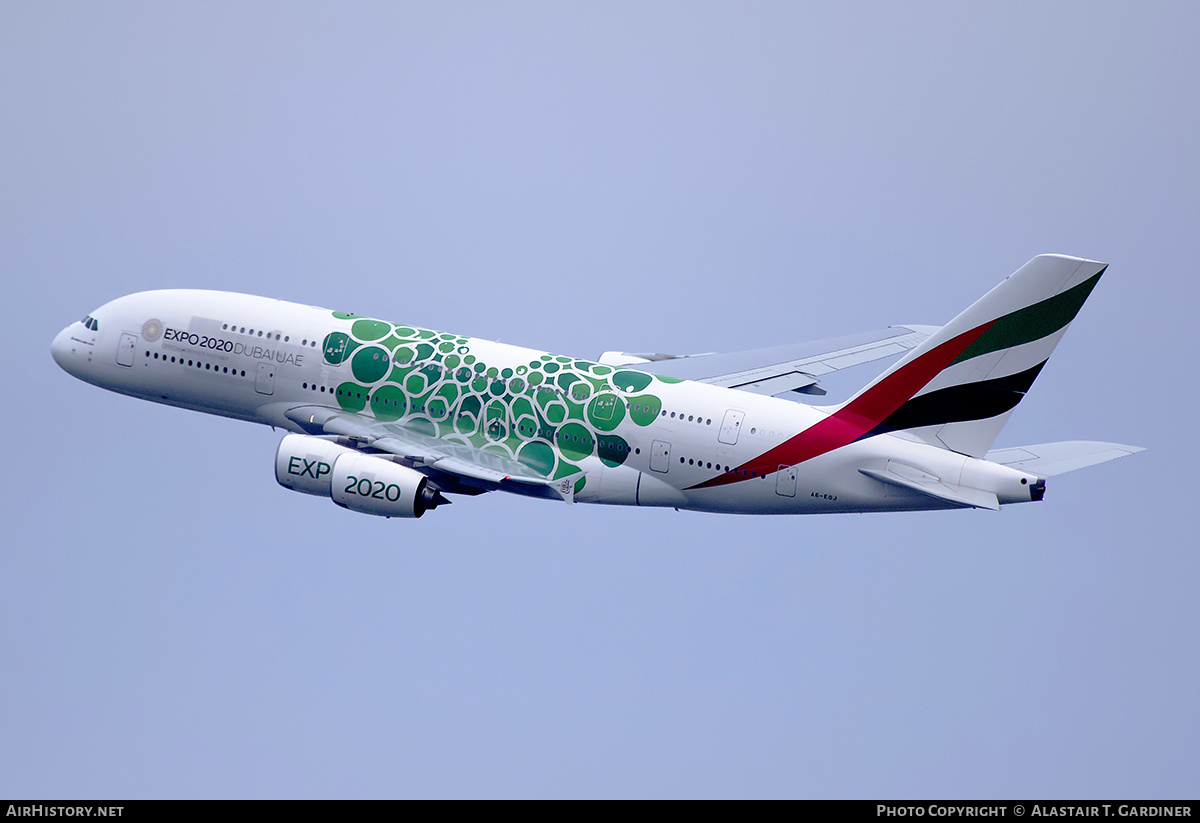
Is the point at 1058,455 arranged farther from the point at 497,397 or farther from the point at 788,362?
the point at 497,397

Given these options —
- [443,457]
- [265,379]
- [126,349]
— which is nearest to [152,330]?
[126,349]

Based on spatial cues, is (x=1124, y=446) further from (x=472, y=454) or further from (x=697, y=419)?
(x=472, y=454)

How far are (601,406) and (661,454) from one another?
2.27 m

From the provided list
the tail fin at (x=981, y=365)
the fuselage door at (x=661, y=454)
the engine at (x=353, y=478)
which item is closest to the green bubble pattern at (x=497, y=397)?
the fuselage door at (x=661, y=454)

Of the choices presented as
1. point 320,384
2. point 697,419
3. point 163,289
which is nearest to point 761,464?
point 697,419

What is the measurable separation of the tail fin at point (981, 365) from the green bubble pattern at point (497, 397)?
6668 millimetres

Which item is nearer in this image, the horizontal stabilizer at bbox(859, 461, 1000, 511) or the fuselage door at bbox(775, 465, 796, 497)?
the horizontal stabilizer at bbox(859, 461, 1000, 511)

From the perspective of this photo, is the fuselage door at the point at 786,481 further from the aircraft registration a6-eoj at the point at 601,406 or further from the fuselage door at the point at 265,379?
the fuselage door at the point at 265,379

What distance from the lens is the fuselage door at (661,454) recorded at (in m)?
47.6

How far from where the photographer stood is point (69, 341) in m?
53.4

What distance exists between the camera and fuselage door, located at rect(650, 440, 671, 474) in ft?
156

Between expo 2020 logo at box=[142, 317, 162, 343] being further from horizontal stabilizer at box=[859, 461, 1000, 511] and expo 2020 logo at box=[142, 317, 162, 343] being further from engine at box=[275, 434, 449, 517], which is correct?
horizontal stabilizer at box=[859, 461, 1000, 511]

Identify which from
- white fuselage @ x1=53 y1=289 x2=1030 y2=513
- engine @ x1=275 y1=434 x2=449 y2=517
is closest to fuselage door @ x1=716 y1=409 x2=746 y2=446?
white fuselage @ x1=53 y1=289 x2=1030 y2=513

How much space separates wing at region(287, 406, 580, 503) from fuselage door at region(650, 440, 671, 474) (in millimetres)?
2374
